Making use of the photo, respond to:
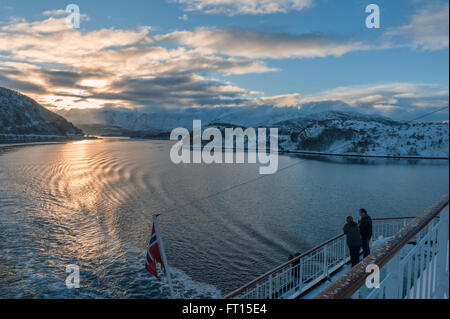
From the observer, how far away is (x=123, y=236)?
64.1 feet

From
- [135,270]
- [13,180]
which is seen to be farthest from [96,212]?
[13,180]

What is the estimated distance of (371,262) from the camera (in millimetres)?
2436

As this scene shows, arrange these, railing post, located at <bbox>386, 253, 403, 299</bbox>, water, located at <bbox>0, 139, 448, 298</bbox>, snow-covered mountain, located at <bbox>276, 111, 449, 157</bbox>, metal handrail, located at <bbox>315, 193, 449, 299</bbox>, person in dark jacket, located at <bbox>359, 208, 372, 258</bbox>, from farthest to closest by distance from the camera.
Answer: snow-covered mountain, located at <bbox>276, 111, 449, 157</bbox>, water, located at <bbox>0, 139, 448, 298</bbox>, person in dark jacket, located at <bbox>359, 208, 372, 258</bbox>, railing post, located at <bbox>386, 253, 403, 299</bbox>, metal handrail, located at <bbox>315, 193, 449, 299</bbox>

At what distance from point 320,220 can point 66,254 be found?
17.8 m

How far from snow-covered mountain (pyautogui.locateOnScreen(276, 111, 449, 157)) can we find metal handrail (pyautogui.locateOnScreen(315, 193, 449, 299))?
11496 cm

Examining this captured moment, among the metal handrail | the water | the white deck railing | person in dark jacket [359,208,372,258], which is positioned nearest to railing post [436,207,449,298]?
the metal handrail

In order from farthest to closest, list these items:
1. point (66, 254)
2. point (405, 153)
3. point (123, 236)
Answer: point (405, 153) < point (123, 236) < point (66, 254)

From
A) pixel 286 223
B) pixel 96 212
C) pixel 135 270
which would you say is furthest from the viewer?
pixel 96 212

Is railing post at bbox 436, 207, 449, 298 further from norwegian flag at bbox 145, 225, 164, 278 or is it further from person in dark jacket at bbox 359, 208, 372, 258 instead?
person in dark jacket at bbox 359, 208, 372, 258

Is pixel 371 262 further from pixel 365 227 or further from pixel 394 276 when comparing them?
pixel 365 227

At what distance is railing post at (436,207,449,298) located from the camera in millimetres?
3668

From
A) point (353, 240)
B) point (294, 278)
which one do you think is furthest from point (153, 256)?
point (353, 240)
